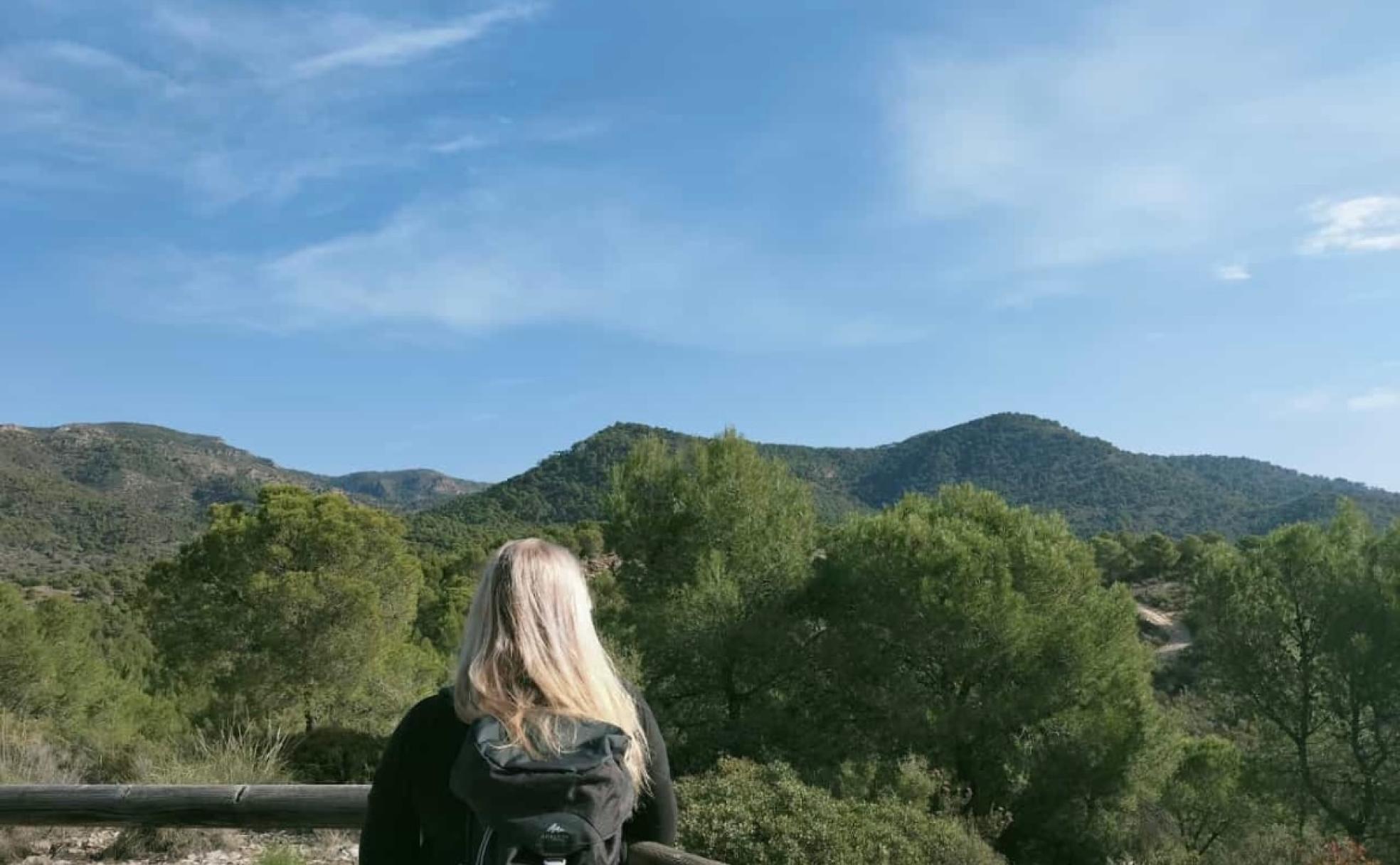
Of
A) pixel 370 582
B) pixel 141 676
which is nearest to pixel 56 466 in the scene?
pixel 141 676

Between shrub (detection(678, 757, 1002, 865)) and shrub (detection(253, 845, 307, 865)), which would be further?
shrub (detection(678, 757, 1002, 865))

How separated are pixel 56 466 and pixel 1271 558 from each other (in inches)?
3790

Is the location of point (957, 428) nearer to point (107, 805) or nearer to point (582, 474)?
point (582, 474)

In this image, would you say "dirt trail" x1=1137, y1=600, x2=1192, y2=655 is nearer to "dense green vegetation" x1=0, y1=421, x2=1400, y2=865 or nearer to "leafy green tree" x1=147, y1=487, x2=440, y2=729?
"dense green vegetation" x1=0, y1=421, x2=1400, y2=865

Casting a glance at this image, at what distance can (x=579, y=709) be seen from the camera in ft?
4.99

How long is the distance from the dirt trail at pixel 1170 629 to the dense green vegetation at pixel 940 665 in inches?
560

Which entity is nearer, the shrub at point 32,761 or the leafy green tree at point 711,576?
the shrub at point 32,761

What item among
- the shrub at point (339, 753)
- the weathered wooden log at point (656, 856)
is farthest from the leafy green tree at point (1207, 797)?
the weathered wooden log at point (656, 856)

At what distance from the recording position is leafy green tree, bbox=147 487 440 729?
61.9ft

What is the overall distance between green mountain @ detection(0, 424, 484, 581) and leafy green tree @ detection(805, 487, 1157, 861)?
33.6 m

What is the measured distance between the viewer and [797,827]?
11.4 m

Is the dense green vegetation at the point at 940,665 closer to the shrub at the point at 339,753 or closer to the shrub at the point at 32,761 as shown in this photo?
the shrub at the point at 339,753

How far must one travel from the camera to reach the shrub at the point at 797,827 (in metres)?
11.1

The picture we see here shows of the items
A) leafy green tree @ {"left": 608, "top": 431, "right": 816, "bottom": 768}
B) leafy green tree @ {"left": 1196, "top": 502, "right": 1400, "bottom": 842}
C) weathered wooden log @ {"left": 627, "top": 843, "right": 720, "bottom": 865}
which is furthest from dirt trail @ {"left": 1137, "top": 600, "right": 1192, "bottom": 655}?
weathered wooden log @ {"left": 627, "top": 843, "right": 720, "bottom": 865}
